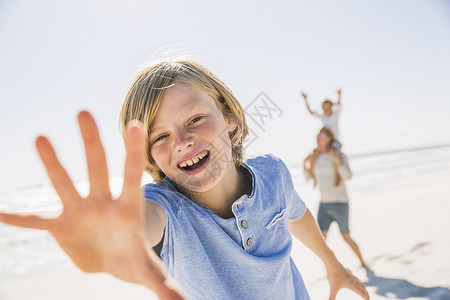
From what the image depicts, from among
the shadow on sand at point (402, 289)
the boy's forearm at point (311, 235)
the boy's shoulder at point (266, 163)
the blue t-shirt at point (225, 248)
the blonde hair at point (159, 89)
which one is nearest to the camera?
the blue t-shirt at point (225, 248)

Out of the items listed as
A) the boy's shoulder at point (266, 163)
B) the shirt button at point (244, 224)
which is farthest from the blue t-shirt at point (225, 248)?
the boy's shoulder at point (266, 163)

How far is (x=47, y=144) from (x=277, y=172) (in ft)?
4.37

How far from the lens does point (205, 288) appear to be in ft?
3.97

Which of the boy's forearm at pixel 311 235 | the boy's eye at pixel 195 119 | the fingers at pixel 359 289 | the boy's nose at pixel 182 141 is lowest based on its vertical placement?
the fingers at pixel 359 289

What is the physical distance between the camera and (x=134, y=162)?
0.55 meters

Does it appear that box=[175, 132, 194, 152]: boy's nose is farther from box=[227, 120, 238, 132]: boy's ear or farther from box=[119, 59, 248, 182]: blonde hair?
box=[227, 120, 238, 132]: boy's ear

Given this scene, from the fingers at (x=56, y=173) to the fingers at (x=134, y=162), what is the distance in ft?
0.43

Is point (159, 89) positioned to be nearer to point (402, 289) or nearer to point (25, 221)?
point (25, 221)

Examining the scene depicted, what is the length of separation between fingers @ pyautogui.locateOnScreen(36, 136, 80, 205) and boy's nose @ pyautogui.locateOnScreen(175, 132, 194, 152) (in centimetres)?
64

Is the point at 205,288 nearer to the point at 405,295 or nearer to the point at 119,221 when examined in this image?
the point at 119,221

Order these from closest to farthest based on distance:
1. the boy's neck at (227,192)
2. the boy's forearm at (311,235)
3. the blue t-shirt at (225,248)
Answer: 1. the blue t-shirt at (225,248)
2. the boy's neck at (227,192)
3. the boy's forearm at (311,235)

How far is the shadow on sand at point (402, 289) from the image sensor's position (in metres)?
3.02

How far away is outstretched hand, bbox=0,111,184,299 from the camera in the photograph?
549mm

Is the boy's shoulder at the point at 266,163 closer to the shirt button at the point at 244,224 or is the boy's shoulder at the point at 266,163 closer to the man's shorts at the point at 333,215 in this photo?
the shirt button at the point at 244,224
